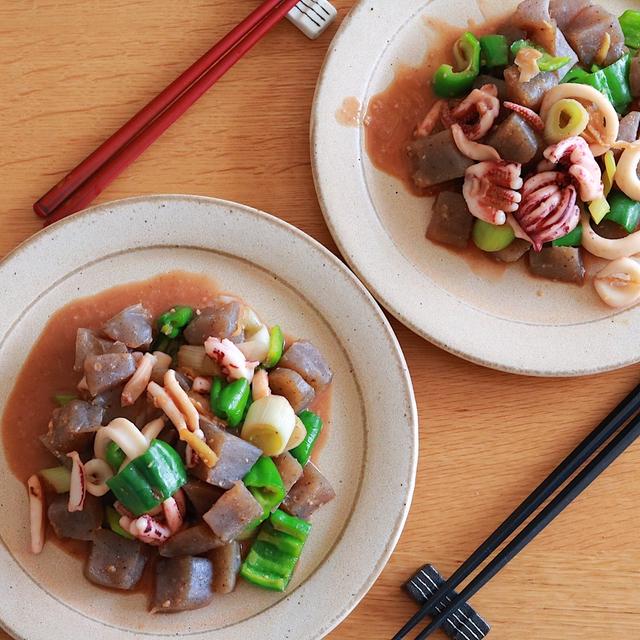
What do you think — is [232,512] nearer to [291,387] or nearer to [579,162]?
[291,387]

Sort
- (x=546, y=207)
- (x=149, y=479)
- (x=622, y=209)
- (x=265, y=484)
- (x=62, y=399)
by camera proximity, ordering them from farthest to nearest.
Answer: (x=622, y=209) < (x=546, y=207) < (x=62, y=399) < (x=265, y=484) < (x=149, y=479)

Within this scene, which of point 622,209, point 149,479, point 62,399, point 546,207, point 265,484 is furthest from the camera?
point 622,209

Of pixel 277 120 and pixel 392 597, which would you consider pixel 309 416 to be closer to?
pixel 392 597

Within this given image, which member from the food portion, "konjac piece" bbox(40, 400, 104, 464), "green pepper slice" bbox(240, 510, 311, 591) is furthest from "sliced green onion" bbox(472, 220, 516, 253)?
"konjac piece" bbox(40, 400, 104, 464)

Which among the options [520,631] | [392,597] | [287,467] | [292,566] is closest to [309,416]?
[287,467]

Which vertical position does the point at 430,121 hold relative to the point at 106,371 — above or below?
above

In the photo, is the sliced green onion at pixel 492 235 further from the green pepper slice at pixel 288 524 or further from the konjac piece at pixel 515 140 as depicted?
the green pepper slice at pixel 288 524

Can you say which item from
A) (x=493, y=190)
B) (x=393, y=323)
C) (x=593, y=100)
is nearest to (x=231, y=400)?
(x=393, y=323)

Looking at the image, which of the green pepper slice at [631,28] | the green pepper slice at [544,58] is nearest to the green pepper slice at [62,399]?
the green pepper slice at [544,58]

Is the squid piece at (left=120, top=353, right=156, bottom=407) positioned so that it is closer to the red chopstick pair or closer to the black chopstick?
the red chopstick pair
